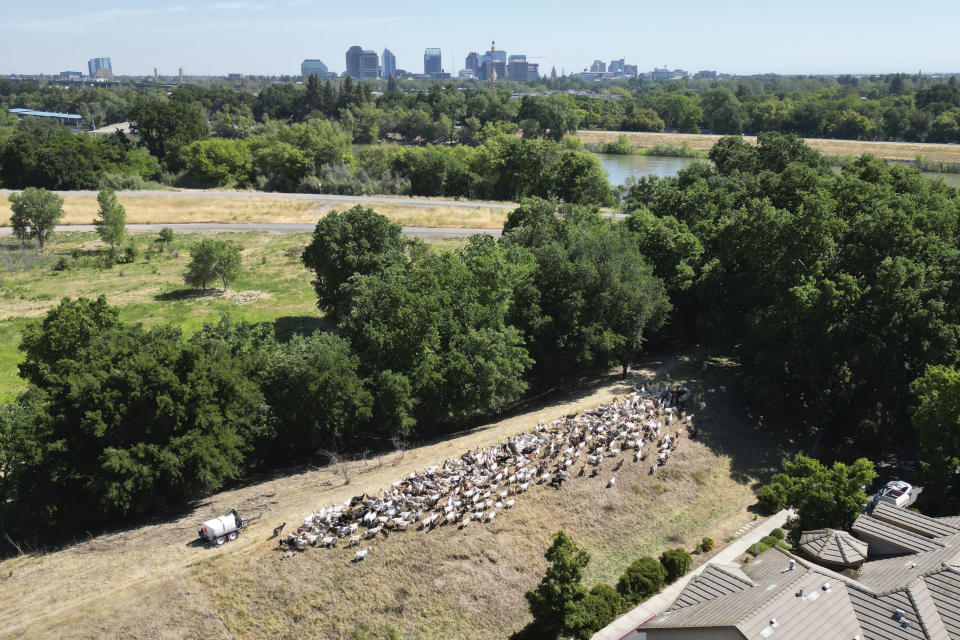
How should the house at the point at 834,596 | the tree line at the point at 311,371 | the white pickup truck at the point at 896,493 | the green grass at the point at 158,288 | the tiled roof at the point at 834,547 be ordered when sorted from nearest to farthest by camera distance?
the house at the point at 834,596
the tiled roof at the point at 834,547
the tree line at the point at 311,371
the white pickup truck at the point at 896,493
the green grass at the point at 158,288

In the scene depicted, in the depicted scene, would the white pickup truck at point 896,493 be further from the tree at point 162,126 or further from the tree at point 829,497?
the tree at point 162,126

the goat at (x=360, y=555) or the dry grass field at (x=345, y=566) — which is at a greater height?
the goat at (x=360, y=555)

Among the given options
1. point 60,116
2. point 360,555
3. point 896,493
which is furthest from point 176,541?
point 60,116

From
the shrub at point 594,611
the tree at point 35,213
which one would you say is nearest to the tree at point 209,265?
the tree at point 35,213

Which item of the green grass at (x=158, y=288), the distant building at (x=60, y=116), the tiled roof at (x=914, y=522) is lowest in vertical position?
the tiled roof at (x=914, y=522)

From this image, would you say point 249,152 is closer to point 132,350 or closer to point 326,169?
point 326,169

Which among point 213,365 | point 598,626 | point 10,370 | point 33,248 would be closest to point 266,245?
point 33,248

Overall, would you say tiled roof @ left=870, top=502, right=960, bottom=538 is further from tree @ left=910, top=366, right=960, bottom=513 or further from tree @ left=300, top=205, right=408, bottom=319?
tree @ left=300, top=205, right=408, bottom=319
